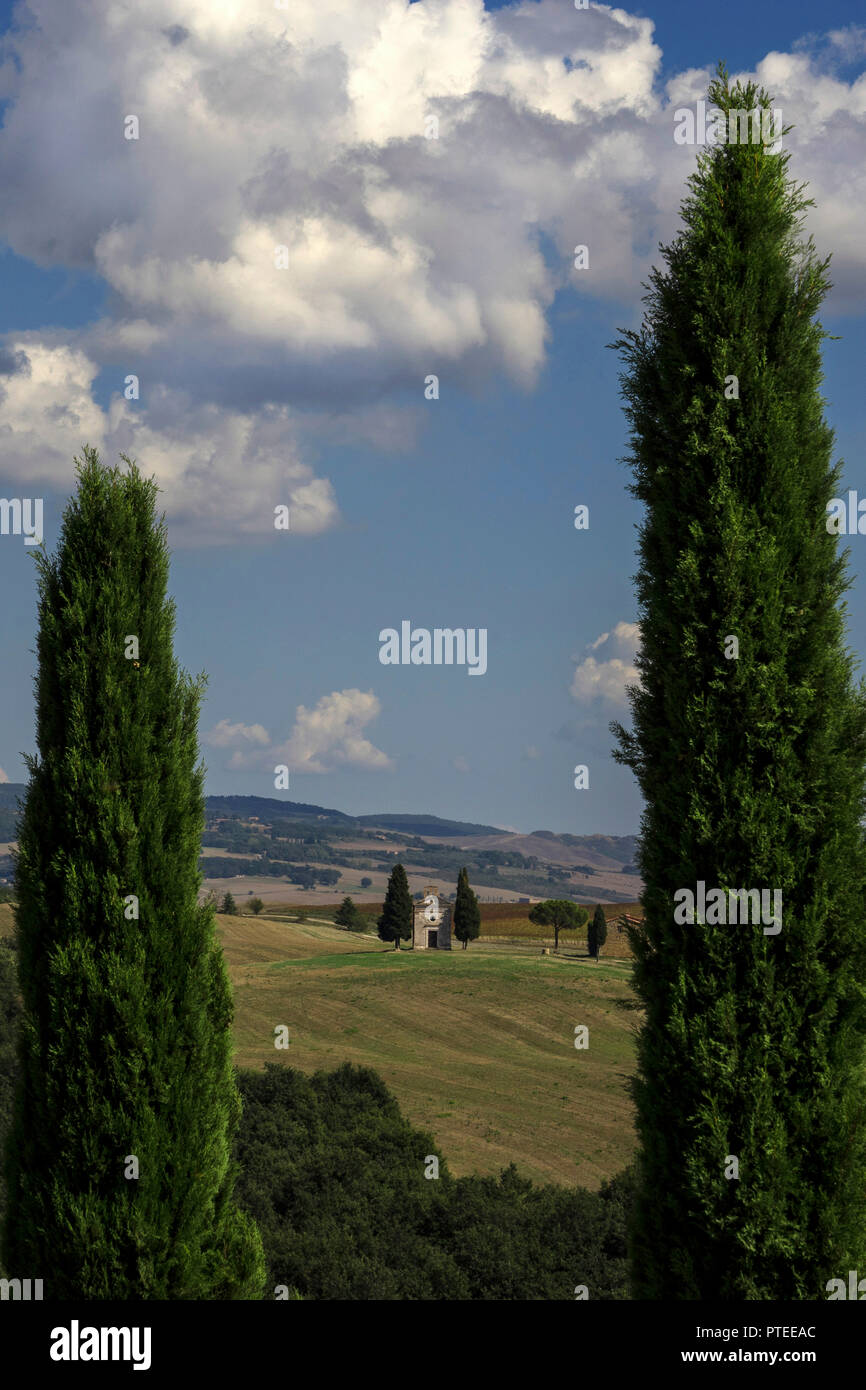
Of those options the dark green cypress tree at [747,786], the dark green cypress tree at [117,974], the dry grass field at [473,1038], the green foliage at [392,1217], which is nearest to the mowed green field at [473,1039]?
the dry grass field at [473,1038]

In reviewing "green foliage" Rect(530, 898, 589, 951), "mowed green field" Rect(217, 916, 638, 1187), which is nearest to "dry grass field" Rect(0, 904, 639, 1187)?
"mowed green field" Rect(217, 916, 638, 1187)

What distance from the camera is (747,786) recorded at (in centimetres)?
705

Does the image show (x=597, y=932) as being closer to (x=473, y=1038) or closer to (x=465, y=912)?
(x=465, y=912)

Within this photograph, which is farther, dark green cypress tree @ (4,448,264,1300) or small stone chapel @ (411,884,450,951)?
small stone chapel @ (411,884,450,951)

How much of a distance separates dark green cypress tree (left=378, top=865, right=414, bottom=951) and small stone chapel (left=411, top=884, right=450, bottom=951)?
0.62 meters

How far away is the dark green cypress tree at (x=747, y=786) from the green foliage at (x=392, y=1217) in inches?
342

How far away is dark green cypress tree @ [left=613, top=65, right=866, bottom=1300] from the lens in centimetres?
675

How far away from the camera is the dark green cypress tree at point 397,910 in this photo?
80750mm

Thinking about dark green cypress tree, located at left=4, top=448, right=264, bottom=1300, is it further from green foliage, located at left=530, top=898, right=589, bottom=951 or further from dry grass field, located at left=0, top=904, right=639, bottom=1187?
green foliage, located at left=530, top=898, right=589, bottom=951

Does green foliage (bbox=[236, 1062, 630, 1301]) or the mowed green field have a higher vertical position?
green foliage (bbox=[236, 1062, 630, 1301])

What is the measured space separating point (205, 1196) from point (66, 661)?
439 centimetres

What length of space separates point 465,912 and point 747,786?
249 feet

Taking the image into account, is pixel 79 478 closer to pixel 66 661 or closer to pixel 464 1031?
pixel 66 661

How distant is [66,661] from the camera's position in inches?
340
